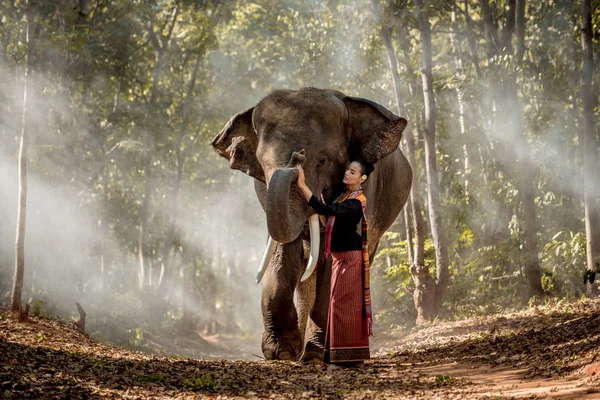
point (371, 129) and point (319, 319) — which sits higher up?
point (371, 129)

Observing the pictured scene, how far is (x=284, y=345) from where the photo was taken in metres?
7.86

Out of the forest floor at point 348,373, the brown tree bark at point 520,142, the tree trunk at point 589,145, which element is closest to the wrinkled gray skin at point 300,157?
the forest floor at point 348,373

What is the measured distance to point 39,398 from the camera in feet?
16.6

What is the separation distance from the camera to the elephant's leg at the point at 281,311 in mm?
7867

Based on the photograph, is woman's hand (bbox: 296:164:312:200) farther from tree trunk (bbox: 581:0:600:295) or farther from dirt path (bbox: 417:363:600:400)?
tree trunk (bbox: 581:0:600:295)

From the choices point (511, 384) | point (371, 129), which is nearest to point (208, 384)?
point (511, 384)

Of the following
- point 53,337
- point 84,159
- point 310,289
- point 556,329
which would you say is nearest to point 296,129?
point 310,289

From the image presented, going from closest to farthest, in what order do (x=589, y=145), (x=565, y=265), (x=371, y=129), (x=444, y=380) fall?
(x=444, y=380) → (x=371, y=129) → (x=589, y=145) → (x=565, y=265)

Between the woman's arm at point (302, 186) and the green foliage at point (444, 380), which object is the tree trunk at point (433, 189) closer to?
the woman's arm at point (302, 186)

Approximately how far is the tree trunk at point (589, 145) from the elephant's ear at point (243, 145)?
5572mm

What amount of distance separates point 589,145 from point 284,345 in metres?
6.34

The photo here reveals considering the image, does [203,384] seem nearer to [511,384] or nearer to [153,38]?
[511,384]

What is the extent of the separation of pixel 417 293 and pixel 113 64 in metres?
13.2

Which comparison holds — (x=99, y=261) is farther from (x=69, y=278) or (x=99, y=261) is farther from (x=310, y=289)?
(x=310, y=289)
